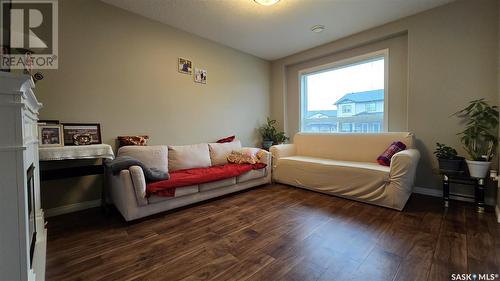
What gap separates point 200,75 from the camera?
11.5 feet

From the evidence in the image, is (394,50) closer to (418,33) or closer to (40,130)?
(418,33)

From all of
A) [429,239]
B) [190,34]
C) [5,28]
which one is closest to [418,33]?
[429,239]

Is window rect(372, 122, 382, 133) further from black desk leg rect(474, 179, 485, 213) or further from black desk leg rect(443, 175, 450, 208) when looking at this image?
black desk leg rect(474, 179, 485, 213)

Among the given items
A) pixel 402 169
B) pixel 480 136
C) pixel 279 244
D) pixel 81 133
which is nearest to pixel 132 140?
pixel 81 133

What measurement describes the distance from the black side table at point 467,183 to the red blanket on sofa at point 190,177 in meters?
2.29

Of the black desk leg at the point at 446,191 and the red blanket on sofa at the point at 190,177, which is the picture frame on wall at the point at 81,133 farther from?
the black desk leg at the point at 446,191

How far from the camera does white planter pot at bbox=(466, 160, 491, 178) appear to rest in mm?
2207

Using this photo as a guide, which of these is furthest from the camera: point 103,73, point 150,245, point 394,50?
point 394,50

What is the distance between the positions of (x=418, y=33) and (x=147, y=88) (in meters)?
3.79

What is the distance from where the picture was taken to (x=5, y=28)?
923 millimetres

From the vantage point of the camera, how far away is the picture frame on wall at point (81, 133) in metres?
2.33

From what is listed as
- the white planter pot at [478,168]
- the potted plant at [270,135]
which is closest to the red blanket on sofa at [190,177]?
the potted plant at [270,135]

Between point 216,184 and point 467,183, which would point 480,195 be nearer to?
point 467,183

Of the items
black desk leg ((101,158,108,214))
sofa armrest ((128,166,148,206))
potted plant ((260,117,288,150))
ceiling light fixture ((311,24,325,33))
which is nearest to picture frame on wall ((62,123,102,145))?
black desk leg ((101,158,108,214))
